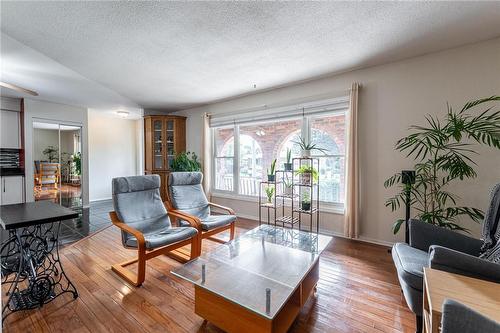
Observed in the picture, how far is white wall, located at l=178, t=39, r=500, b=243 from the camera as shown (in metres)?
2.46

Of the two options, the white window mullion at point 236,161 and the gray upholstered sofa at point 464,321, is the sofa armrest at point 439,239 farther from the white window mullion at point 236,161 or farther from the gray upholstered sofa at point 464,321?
the white window mullion at point 236,161

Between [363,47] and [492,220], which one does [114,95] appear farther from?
[492,220]

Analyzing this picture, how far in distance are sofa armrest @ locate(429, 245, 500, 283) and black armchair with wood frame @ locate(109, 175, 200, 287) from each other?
2.10 m

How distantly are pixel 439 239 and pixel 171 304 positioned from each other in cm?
227

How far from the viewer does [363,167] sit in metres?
3.15

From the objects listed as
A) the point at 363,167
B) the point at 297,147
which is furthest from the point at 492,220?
the point at 297,147

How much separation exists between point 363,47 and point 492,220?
6.61 ft

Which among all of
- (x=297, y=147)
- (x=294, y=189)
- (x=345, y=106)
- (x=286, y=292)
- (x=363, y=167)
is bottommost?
(x=286, y=292)

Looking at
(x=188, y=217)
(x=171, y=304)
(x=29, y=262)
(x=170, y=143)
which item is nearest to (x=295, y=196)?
(x=188, y=217)

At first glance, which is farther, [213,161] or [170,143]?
[170,143]

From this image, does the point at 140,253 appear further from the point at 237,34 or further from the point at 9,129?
the point at 9,129

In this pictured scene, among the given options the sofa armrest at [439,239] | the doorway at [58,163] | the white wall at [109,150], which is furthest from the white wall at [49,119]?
the sofa armrest at [439,239]

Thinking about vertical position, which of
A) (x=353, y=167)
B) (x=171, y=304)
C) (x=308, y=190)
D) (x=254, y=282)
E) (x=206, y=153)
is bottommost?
(x=171, y=304)

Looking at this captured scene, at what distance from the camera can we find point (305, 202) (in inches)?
131
